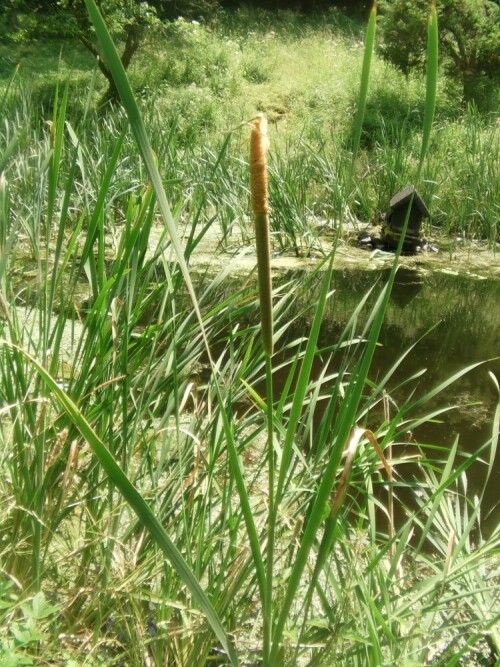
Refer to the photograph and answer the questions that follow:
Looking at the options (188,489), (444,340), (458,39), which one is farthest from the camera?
(458,39)

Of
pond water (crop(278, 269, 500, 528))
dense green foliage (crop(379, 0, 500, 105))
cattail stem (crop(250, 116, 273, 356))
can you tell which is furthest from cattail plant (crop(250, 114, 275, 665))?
dense green foliage (crop(379, 0, 500, 105))

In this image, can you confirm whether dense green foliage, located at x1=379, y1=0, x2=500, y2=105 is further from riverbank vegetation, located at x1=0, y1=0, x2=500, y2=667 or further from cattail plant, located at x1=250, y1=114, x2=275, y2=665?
cattail plant, located at x1=250, y1=114, x2=275, y2=665

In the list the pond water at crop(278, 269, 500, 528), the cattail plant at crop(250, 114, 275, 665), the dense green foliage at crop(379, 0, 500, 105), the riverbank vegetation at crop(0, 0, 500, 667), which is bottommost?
the pond water at crop(278, 269, 500, 528)

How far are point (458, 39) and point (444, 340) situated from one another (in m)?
6.45

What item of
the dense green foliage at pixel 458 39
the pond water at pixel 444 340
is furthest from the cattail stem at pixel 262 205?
the dense green foliage at pixel 458 39

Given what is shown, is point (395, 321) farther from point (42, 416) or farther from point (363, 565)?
point (42, 416)

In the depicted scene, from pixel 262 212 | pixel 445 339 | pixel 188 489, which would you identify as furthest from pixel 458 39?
pixel 262 212

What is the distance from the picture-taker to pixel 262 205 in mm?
432

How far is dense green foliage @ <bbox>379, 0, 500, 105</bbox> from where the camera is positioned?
8.13 meters

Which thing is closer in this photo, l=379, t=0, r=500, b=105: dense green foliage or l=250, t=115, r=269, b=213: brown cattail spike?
l=250, t=115, r=269, b=213: brown cattail spike

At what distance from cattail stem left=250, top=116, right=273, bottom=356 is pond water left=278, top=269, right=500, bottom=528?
4.08 ft

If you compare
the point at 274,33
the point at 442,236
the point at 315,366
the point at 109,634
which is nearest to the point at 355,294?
the point at 315,366

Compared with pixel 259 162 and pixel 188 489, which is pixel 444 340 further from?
pixel 259 162

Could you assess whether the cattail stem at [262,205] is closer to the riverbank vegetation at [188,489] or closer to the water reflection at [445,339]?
the riverbank vegetation at [188,489]
